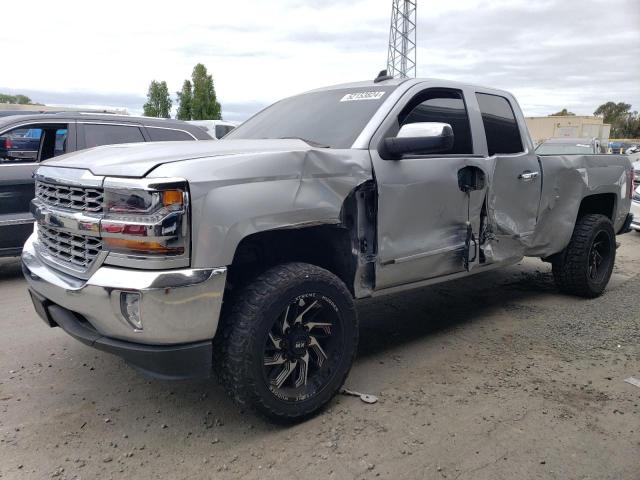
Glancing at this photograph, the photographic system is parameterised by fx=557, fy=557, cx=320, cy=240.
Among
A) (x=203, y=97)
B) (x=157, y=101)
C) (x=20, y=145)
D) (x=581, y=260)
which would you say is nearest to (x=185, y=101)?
(x=203, y=97)

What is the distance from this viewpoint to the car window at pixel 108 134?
21.5 ft

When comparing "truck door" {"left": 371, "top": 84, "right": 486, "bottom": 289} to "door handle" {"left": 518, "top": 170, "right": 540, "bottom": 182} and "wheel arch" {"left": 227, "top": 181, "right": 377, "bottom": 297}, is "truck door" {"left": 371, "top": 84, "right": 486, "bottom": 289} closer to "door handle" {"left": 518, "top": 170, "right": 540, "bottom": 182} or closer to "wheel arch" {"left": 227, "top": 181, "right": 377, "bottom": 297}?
"wheel arch" {"left": 227, "top": 181, "right": 377, "bottom": 297}

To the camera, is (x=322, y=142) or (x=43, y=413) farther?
(x=322, y=142)

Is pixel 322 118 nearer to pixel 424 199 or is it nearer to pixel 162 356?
pixel 424 199

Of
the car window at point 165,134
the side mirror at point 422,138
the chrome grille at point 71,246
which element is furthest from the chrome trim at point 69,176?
the car window at point 165,134

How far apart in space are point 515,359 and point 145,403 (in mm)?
2573

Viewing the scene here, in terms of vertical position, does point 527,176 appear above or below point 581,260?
above

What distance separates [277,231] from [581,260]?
3542 mm

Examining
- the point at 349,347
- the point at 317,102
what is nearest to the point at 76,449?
the point at 349,347

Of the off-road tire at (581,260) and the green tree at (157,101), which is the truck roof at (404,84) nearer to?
the off-road tire at (581,260)

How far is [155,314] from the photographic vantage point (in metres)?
2.60

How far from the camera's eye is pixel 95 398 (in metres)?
3.43

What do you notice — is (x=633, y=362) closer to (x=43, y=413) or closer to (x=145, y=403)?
(x=145, y=403)

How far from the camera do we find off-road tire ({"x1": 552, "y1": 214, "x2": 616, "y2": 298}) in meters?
5.36
